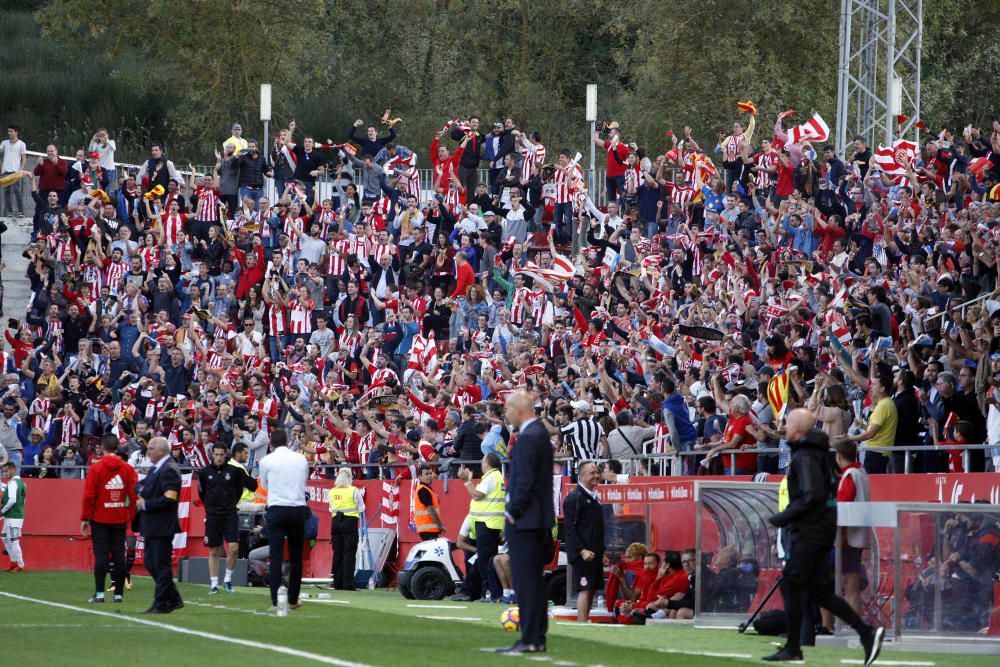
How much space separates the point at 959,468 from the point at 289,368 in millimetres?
15766

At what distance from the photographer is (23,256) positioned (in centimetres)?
4059

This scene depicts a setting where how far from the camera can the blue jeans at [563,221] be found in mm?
32938

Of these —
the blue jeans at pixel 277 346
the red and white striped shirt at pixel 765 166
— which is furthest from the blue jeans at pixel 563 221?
the blue jeans at pixel 277 346

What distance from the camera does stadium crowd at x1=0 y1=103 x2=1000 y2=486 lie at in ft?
68.6

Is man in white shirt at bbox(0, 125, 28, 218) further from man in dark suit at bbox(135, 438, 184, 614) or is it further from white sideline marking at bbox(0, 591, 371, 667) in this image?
man in dark suit at bbox(135, 438, 184, 614)

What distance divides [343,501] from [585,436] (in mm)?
4024

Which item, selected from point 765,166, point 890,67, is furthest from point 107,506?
point 890,67

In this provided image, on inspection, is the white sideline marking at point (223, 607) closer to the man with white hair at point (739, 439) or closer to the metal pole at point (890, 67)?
the man with white hair at point (739, 439)

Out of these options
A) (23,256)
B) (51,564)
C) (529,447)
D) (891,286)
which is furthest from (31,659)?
(23,256)

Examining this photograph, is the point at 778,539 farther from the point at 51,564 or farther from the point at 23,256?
the point at 23,256

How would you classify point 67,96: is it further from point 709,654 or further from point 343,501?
point 709,654

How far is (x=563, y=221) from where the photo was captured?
109 feet

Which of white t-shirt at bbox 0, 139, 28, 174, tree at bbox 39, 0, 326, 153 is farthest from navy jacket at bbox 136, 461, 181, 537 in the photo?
tree at bbox 39, 0, 326, 153

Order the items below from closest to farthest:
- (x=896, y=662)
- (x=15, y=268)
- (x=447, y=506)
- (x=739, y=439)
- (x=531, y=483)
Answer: (x=531, y=483) → (x=896, y=662) → (x=739, y=439) → (x=447, y=506) → (x=15, y=268)
